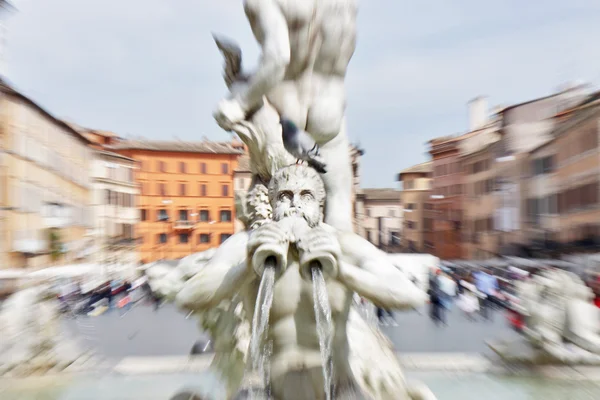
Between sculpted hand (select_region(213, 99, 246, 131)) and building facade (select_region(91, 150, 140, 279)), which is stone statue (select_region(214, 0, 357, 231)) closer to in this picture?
sculpted hand (select_region(213, 99, 246, 131))

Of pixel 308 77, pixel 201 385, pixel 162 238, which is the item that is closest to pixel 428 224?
pixel 162 238

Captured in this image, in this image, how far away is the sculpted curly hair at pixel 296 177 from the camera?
10.1ft

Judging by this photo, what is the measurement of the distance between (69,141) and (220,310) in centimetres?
1539

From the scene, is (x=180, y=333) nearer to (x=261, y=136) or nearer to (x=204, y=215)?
(x=261, y=136)

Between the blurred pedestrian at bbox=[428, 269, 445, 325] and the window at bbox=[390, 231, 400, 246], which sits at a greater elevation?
the blurred pedestrian at bbox=[428, 269, 445, 325]

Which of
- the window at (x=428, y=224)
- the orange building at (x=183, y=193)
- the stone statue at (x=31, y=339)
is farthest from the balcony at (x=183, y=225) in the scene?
the stone statue at (x=31, y=339)

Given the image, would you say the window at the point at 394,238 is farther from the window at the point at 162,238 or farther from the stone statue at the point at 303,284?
the stone statue at the point at 303,284

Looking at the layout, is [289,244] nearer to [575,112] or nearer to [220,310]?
[220,310]

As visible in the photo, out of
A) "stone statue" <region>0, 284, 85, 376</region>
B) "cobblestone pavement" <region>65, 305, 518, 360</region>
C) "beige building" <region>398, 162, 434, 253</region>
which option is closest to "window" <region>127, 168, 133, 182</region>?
"beige building" <region>398, 162, 434, 253</region>

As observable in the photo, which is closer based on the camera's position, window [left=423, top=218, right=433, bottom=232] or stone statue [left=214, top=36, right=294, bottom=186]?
stone statue [left=214, top=36, right=294, bottom=186]

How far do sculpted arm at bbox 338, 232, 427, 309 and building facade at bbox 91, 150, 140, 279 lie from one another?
13749mm

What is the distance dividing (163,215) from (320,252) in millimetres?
30505

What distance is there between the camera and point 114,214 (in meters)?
23.5

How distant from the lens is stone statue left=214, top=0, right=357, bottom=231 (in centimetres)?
399
